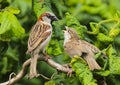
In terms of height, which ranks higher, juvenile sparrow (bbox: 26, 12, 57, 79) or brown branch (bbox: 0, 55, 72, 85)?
juvenile sparrow (bbox: 26, 12, 57, 79)

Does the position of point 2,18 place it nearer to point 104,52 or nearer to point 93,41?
point 93,41

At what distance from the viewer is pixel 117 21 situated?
388 centimetres

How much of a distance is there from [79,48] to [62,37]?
51 centimetres

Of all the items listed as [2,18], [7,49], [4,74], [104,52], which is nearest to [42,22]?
[2,18]

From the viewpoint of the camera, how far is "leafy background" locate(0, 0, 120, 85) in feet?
11.8

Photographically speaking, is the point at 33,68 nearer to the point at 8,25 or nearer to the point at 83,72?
the point at 83,72

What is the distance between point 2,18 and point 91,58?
879 mm

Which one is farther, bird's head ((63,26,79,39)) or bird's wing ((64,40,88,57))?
bird's head ((63,26,79,39))

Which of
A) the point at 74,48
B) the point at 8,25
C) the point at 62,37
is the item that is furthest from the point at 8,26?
the point at 74,48

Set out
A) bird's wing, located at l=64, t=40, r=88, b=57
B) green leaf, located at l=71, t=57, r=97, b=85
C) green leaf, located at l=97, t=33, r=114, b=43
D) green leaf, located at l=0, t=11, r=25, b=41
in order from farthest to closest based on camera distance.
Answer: green leaf, located at l=0, t=11, r=25, b=41 < green leaf, located at l=97, t=33, r=114, b=43 < bird's wing, located at l=64, t=40, r=88, b=57 < green leaf, located at l=71, t=57, r=97, b=85

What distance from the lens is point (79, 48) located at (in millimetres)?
3703

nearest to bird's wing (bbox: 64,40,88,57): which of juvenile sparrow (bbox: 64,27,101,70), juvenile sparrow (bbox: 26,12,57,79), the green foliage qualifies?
juvenile sparrow (bbox: 64,27,101,70)

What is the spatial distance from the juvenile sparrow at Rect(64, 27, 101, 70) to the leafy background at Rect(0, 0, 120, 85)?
4cm

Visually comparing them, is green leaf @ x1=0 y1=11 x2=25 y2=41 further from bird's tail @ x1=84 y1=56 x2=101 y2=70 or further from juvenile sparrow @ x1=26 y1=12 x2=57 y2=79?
bird's tail @ x1=84 y1=56 x2=101 y2=70
